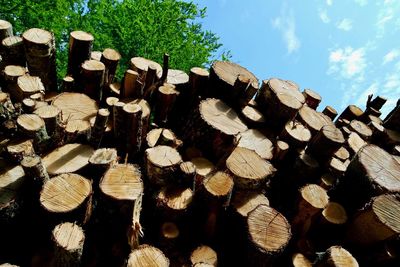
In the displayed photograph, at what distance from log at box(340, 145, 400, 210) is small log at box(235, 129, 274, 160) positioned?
0.87 metres

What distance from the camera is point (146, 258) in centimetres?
215

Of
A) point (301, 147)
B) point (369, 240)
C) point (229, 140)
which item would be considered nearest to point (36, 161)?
point (229, 140)

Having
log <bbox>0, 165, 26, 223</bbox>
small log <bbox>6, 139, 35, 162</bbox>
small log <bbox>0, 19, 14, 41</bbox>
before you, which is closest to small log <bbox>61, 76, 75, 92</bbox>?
small log <bbox>0, 19, 14, 41</bbox>

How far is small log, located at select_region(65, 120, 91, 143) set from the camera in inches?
123

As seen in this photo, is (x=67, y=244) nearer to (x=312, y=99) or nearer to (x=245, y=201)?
Result: (x=245, y=201)

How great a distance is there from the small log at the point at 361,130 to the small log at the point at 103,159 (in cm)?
355

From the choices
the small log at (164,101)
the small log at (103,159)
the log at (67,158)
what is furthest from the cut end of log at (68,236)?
the small log at (164,101)

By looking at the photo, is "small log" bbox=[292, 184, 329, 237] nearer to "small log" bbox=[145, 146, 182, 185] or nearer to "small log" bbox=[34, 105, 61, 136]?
"small log" bbox=[145, 146, 182, 185]

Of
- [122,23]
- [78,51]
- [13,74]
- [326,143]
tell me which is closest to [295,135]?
[326,143]

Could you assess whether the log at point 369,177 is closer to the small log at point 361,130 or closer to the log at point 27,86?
the small log at point 361,130

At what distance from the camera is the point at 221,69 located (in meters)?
3.97

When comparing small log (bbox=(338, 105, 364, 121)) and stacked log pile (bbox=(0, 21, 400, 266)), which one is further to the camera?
small log (bbox=(338, 105, 364, 121))

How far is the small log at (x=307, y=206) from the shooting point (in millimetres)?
2654

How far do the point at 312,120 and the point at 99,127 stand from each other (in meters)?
2.74
